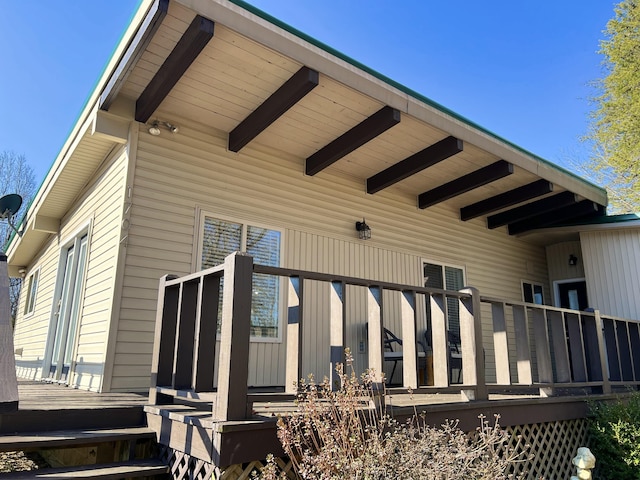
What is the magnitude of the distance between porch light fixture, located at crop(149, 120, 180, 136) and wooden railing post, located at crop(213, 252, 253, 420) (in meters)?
2.79

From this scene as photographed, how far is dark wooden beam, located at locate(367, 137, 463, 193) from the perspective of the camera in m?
5.45

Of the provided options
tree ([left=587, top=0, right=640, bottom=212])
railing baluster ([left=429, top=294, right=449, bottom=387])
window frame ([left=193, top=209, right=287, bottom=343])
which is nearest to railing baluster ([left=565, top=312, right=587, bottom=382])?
railing baluster ([left=429, top=294, right=449, bottom=387])

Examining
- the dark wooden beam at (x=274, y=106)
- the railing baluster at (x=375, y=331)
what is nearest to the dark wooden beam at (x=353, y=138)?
the dark wooden beam at (x=274, y=106)

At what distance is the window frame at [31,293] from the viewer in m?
9.88

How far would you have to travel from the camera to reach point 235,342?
8.34 feet

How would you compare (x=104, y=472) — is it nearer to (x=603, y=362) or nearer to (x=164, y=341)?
(x=164, y=341)

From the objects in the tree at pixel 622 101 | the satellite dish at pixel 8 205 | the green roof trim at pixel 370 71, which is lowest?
the satellite dish at pixel 8 205

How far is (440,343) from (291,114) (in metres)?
2.87

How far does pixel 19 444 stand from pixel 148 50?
122 inches

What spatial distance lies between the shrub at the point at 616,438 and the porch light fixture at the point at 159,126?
16.9 feet

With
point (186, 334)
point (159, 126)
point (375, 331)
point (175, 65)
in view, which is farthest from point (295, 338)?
point (159, 126)

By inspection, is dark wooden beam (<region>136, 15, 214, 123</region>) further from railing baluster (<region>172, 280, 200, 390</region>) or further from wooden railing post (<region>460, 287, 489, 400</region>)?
wooden railing post (<region>460, 287, 489, 400</region>)

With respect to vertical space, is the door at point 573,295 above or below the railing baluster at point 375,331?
above

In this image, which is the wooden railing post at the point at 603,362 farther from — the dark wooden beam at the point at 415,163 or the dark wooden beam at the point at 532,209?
the dark wooden beam at the point at 532,209
